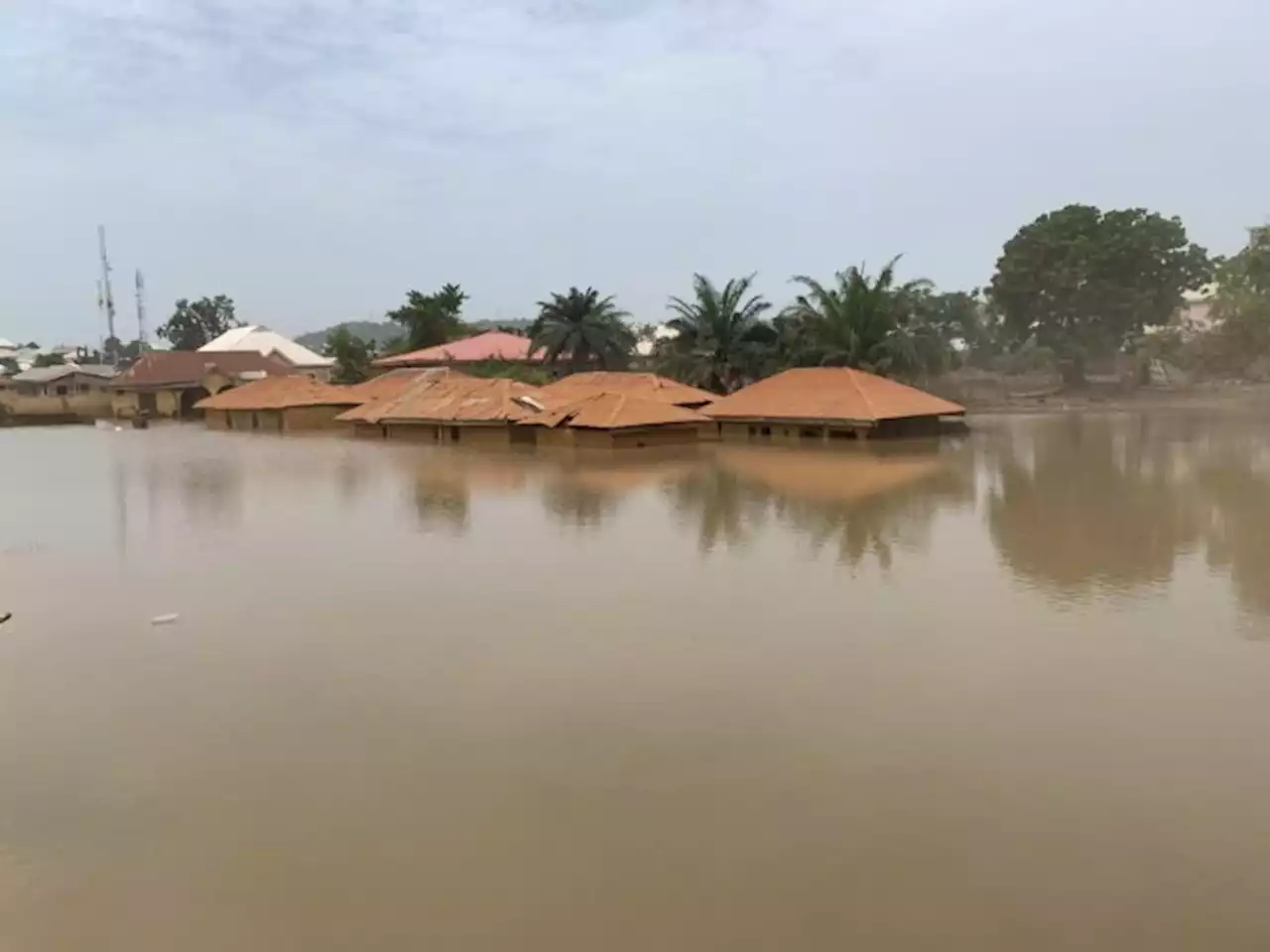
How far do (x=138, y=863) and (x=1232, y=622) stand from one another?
6.77 meters

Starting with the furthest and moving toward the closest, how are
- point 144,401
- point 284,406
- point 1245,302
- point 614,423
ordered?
point 144,401 → point 1245,302 → point 284,406 → point 614,423

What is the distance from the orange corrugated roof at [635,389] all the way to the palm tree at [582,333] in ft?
14.6

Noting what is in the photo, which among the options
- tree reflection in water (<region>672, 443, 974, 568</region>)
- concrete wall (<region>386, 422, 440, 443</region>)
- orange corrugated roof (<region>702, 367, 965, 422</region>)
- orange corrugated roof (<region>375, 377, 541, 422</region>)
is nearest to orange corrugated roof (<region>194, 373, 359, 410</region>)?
orange corrugated roof (<region>375, 377, 541, 422</region>)

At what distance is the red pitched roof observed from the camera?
37.1 m

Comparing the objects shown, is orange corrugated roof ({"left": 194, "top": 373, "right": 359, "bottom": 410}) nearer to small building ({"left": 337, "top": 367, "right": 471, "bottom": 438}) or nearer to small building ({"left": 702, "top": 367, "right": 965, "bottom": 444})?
small building ({"left": 337, "top": 367, "right": 471, "bottom": 438})

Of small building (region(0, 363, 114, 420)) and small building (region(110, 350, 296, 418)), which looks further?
small building (region(110, 350, 296, 418))

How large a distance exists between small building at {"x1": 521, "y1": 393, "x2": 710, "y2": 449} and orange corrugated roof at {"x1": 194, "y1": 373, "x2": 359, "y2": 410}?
30.9 ft

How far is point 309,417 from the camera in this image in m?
30.0

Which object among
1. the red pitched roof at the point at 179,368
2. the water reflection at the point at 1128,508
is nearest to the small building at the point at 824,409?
the water reflection at the point at 1128,508

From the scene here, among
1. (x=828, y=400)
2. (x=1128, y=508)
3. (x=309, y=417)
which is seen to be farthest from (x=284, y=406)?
(x=1128, y=508)

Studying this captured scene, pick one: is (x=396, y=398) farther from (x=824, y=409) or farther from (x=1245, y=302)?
(x=1245, y=302)

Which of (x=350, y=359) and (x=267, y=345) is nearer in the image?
(x=350, y=359)

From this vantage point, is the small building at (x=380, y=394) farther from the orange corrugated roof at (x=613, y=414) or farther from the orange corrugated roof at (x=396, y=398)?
the orange corrugated roof at (x=613, y=414)

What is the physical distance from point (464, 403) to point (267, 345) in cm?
2630
